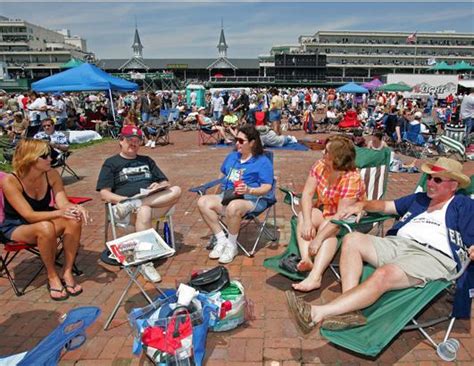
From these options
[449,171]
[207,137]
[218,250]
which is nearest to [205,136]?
[207,137]

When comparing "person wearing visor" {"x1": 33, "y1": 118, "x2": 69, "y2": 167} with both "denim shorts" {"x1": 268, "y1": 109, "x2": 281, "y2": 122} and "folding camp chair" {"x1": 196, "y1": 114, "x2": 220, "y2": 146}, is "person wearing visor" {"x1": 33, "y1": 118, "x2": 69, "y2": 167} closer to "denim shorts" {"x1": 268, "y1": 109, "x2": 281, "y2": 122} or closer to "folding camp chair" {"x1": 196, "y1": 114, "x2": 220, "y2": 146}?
"folding camp chair" {"x1": 196, "y1": 114, "x2": 220, "y2": 146}

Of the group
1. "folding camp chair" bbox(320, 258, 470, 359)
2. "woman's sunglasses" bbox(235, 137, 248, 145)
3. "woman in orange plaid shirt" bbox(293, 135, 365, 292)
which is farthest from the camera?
"woman's sunglasses" bbox(235, 137, 248, 145)

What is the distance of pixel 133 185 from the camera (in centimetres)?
401

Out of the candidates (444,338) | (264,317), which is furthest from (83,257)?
(444,338)

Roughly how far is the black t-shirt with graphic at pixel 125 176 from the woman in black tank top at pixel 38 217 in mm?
555

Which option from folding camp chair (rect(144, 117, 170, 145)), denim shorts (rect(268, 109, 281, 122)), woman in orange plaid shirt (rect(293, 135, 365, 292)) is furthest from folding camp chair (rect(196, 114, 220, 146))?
woman in orange plaid shirt (rect(293, 135, 365, 292))

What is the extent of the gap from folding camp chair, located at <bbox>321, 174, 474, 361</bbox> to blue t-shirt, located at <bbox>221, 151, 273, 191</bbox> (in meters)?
1.86

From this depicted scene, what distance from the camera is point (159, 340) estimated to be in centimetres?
227

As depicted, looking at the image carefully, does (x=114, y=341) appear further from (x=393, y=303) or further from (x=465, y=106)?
(x=465, y=106)

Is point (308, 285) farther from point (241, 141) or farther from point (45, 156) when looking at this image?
point (45, 156)

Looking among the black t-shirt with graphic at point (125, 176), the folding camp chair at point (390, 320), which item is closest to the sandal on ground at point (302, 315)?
the folding camp chair at point (390, 320)

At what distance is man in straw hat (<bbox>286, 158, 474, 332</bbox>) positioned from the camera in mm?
2420

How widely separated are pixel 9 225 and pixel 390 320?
3.03 m

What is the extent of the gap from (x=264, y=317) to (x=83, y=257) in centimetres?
214
